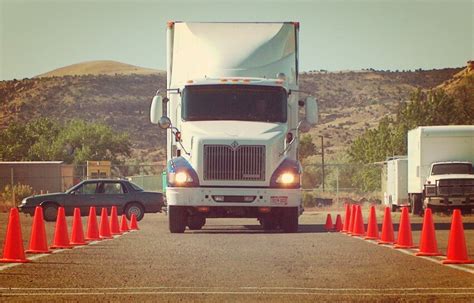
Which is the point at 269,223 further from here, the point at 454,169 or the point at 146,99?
the point at 146,99

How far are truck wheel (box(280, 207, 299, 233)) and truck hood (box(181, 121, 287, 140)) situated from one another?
1.88 meters

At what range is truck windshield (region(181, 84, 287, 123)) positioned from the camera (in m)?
27.4

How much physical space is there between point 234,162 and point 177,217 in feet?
6.44

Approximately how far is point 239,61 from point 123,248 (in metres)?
7.28

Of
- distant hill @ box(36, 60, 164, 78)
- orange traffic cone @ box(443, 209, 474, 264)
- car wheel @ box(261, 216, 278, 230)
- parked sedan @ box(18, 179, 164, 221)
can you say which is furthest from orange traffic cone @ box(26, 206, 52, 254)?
distant hill @ box(36, 60, 164, 78)

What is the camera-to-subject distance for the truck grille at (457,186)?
38.1m

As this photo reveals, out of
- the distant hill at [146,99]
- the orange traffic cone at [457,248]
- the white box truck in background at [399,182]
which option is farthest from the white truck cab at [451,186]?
the distant hill at [146,99]

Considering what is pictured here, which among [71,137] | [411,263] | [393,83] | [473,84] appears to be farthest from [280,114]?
[393,83]

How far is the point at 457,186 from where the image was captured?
38.2m

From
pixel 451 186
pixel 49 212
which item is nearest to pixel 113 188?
pixel 49 212

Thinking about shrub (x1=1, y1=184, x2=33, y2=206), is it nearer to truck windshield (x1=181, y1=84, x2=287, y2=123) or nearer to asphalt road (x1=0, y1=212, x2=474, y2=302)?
truck windshield (x1=181, y1=84, x2=287, y2=123)

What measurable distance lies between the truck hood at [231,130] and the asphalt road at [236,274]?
13.3 ft

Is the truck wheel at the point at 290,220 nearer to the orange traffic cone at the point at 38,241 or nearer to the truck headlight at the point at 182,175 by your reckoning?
the truck headlight at the point at 182,175

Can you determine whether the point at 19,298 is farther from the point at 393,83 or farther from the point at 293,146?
the point at 393,83
